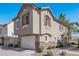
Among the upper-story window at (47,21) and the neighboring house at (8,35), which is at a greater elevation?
the upper-story window at (47,21)

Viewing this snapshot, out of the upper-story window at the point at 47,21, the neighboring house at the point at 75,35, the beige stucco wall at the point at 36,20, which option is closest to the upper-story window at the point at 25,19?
the beige stucco wall at the point at 36,20

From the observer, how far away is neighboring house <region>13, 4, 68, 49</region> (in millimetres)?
12062

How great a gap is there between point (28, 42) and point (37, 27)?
91cm

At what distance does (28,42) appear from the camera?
12586 mm

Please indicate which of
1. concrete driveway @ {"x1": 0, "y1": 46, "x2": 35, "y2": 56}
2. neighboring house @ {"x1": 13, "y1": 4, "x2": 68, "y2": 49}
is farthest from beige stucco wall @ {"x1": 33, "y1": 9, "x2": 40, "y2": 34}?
concrete driveway @ {"x1": 0, "y1": 46, "x2": 35, "y2": 56}

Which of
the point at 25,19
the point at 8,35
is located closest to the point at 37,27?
the point at 25,19

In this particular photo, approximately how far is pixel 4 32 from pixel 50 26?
8.51 ft

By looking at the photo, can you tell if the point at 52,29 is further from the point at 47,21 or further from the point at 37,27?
the point at 37,27

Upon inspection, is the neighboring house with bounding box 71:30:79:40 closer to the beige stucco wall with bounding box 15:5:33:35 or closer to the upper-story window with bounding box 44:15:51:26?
the upper-story window with bounding box 44:15:51:26

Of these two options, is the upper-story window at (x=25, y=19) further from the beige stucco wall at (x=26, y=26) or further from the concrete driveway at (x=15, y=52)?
the concrete driveway at (x=15, y=52)

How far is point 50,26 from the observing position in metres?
12.3

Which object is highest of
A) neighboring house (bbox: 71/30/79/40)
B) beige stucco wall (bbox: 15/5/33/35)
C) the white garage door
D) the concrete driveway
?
beige stucco wall (bbox: 15/5/33/35)

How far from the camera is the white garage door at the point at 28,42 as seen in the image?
1243 cm

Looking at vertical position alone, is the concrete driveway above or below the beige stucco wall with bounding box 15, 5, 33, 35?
below
